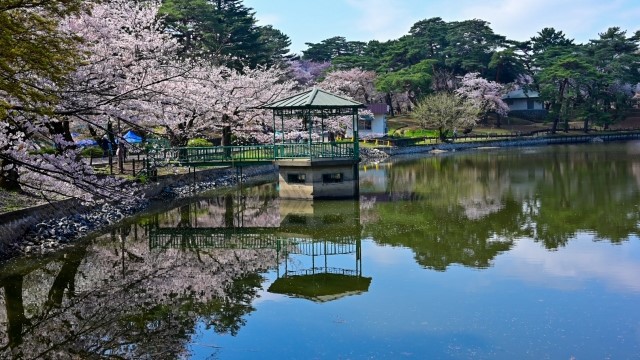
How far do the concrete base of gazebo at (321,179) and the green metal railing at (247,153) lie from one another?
0.32m

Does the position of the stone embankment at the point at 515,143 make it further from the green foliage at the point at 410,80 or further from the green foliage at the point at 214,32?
the green foliage at the point at 214,32

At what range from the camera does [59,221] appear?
16594 millimetres

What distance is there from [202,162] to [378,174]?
39.3ft

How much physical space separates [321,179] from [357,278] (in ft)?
35.7

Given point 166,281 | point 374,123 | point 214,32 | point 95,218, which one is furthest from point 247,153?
point 374,123

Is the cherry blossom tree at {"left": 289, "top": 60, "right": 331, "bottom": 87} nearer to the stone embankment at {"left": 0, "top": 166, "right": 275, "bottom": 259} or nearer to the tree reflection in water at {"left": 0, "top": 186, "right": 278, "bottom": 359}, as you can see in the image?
the stone embankment at {"left": 0, "top": 166, "right": 275, "bottom": 259}

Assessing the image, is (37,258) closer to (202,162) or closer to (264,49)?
(202,162)

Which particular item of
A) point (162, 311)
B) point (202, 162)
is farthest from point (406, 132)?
point (162, 311)

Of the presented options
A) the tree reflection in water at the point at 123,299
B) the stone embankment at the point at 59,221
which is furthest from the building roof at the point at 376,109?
the tree reflection in water at the point at 123,299

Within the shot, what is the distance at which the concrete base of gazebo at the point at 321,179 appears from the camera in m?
22.7

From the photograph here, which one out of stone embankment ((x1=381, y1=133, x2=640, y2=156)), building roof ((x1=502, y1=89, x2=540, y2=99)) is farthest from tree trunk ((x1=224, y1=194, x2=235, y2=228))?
building roof ((x1=502, y1=89, x2=540, y2=99))

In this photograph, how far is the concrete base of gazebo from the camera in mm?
22688

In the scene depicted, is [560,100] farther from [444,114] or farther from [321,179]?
[321,179]

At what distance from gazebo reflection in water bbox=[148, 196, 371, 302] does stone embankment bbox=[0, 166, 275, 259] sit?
1539mm
